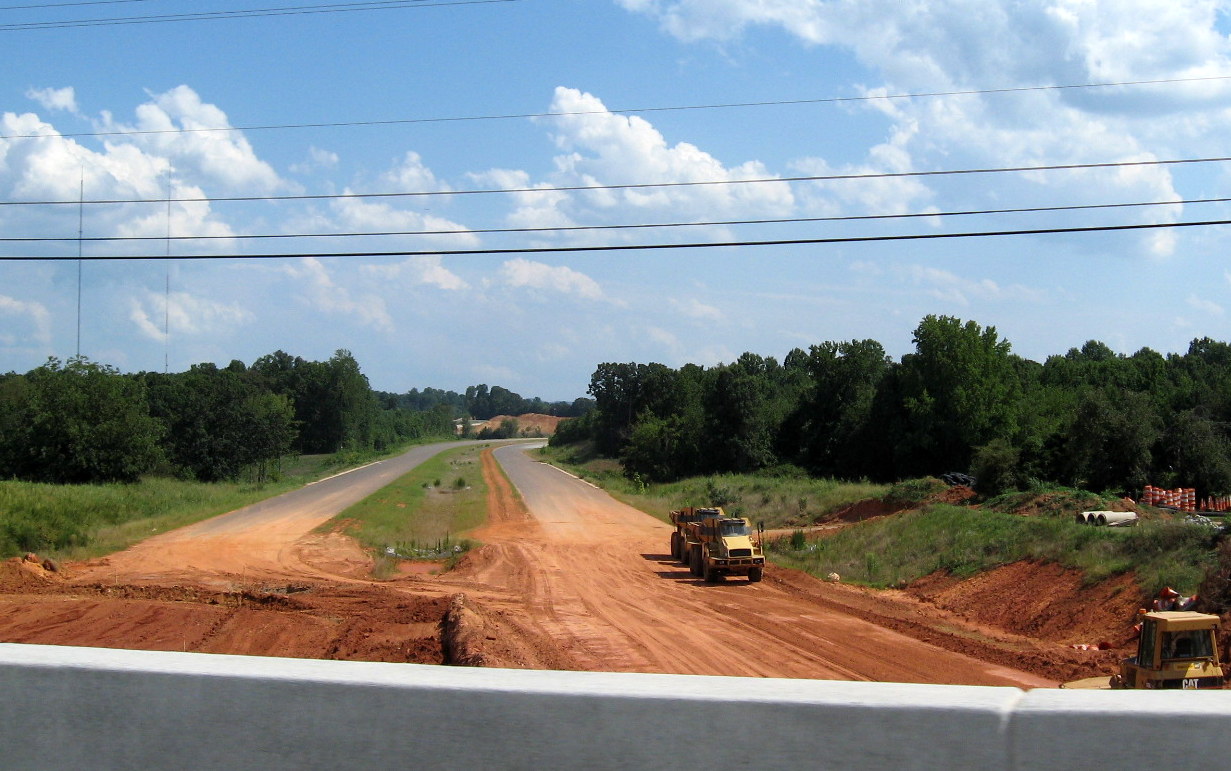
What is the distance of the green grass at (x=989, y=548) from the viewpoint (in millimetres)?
22297

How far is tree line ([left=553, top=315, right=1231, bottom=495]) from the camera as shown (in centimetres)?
4478

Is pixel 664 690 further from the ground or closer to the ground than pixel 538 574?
further from the ground

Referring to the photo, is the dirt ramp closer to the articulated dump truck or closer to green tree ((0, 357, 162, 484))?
the articulated dump truck

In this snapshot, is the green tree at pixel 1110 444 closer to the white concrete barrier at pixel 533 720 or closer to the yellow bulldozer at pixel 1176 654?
the yellow bulldozer at pixel 1176 654

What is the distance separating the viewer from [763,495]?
5731cm

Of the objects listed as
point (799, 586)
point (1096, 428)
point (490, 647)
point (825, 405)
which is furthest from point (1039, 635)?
point (825, 405)

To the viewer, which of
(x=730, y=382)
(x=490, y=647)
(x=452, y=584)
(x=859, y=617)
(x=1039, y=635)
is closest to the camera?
(x=490, y=647)

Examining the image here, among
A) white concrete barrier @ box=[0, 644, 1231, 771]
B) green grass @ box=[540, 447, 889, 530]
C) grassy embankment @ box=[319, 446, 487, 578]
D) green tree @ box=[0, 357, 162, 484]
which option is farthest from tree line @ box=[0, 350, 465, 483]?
white concrete barrier @ box=[0, 644, 1231, 771]

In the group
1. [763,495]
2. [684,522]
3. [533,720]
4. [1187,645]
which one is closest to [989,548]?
[684,522]

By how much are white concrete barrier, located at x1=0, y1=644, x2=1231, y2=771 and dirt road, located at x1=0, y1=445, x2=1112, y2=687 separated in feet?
40.3

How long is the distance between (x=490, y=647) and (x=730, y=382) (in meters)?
65.3

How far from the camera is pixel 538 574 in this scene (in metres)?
32.2

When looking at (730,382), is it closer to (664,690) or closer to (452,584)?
(452,584)

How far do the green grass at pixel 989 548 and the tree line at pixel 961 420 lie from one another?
31.9ft
